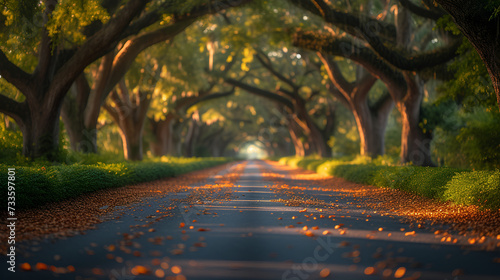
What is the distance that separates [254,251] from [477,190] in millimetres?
5208

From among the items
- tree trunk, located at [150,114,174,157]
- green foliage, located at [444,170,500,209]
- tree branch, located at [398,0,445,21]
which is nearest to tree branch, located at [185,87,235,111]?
tree trunk, located at [150,114,174,157]

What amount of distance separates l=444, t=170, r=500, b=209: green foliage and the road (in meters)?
1.82

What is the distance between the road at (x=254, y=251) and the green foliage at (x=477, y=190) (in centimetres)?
182

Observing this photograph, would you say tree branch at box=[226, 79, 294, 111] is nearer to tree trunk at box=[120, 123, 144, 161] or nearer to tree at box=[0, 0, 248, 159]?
tree trunk at box=[120, 123, 144, 161]

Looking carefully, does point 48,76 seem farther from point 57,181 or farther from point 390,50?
point 390,50

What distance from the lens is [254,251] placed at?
194 inches

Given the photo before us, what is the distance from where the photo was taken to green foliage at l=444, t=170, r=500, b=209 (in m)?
7.36

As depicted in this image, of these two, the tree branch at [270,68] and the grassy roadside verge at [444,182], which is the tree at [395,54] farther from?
the tree branch at [270,68]

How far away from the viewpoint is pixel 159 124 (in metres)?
32.6

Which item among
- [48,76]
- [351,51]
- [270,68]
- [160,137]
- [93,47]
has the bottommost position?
[160,137]

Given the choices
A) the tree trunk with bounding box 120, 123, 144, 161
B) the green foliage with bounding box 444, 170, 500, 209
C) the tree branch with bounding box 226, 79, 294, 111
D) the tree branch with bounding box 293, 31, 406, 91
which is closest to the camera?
the green foliage with bounding box 444, 170, 500, 209

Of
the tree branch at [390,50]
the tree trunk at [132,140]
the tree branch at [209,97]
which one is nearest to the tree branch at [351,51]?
the tree branch at [390,50]

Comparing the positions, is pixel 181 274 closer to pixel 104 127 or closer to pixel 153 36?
pixel 153 36

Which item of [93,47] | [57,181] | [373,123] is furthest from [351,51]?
[57,181]
